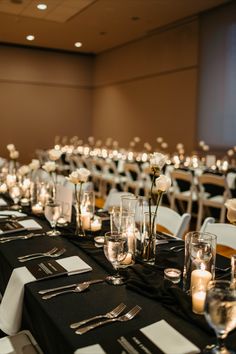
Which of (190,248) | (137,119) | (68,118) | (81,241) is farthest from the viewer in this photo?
(68,118)

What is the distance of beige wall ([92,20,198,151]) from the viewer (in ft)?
28.8

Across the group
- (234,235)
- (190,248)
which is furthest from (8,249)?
(234,235)

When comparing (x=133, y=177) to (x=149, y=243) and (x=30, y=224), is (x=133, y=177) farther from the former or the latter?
(x=149, y=243)

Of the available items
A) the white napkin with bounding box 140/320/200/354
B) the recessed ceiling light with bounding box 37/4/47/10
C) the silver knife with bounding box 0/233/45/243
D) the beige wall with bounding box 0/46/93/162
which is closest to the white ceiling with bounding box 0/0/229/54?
the recessed ceiling light with bounding box 37/4/47/10

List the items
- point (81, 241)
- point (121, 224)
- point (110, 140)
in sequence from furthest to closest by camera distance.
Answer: point (110, 140), point (81, 241), point (121, 224)

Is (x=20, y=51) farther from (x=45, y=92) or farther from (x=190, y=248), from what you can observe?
(x=190, y=248)

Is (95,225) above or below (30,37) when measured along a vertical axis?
below

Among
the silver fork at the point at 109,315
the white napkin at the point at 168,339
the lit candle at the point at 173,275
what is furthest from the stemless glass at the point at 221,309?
the lit candle at the point at 173,275

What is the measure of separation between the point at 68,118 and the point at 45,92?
3.65 feet

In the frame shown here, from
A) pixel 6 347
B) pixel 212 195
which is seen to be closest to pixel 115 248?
pixel 6 347

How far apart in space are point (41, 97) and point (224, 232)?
426 inches

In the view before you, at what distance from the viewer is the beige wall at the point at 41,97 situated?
11.8m

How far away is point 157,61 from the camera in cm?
976

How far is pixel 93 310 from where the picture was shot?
1357mm
